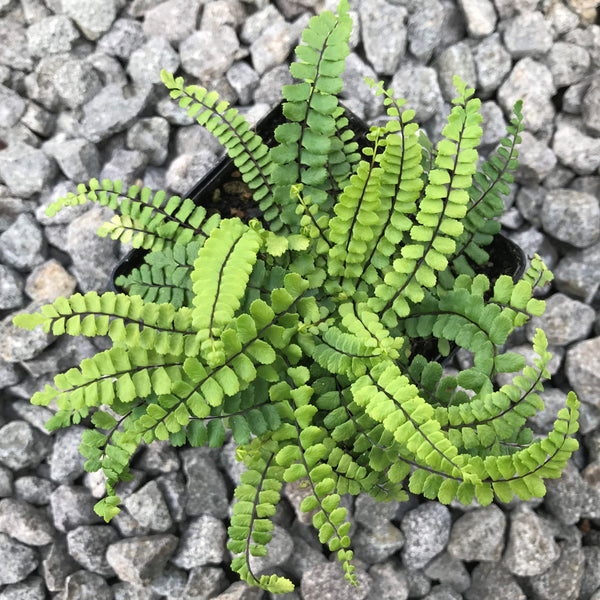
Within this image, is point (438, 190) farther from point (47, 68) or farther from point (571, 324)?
point (47, 68)

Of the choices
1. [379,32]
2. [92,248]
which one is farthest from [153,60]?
[379,32]

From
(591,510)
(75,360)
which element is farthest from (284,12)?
(591,510)

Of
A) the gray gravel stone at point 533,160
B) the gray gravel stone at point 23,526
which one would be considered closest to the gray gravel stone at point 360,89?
the gray gravel stone at point 533,160

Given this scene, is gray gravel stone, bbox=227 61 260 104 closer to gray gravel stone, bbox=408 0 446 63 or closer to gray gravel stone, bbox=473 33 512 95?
gray gravel stone, bbox=408 0 446 63

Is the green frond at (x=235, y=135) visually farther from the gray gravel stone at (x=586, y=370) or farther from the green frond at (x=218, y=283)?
the gray gravel stone at (x=586, y=370)

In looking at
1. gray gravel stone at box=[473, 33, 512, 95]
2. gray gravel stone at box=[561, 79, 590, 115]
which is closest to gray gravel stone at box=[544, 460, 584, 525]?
gray gravel stone at box=[561, 79, 590, 115]

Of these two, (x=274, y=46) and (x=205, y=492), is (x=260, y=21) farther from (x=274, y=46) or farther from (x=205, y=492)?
(x=205, y=492)
